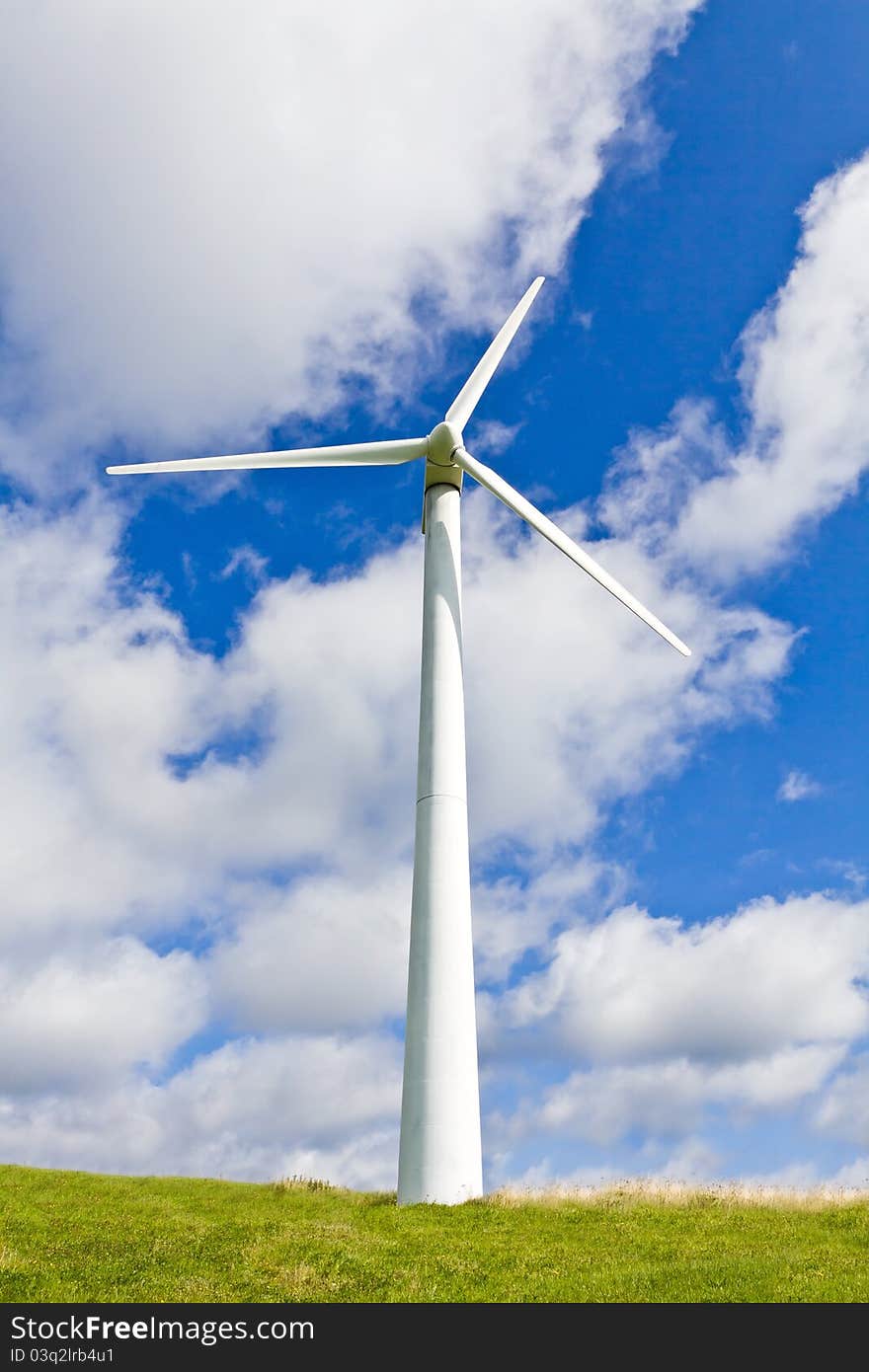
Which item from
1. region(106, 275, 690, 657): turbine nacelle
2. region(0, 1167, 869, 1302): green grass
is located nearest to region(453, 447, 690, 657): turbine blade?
region(106, 275, 690, 657): turbine nacelle

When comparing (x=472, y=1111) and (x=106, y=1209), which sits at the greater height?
(x=472, y=1111)

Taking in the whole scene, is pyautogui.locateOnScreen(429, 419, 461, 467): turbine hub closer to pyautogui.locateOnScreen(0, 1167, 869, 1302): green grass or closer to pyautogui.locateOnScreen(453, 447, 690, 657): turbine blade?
pyautogui.locateOnScreen(453, 447, 690, 657): turbine blade

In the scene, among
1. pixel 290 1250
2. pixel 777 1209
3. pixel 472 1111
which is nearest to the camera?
pixel 290 1250

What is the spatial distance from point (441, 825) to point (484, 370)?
2043 centimetres

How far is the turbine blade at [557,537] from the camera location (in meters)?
39.9

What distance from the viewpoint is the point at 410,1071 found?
101ft

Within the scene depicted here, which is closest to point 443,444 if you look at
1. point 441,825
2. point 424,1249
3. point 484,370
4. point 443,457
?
point 443,457

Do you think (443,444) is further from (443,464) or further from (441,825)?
(441,825)

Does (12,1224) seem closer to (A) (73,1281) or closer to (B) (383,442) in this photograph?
(A) (73,1281)

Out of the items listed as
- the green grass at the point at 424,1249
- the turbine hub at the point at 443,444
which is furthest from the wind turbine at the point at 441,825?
the green grass at the point at 424,1249
